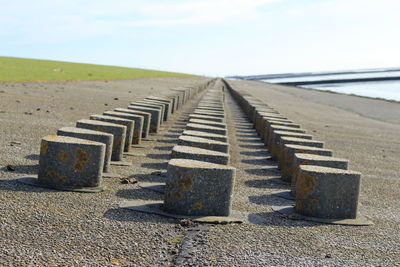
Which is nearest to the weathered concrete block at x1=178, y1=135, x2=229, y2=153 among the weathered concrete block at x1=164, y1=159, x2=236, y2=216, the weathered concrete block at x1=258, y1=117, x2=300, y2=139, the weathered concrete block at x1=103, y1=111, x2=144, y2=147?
the weathered concrete block at x1=103, y1=111, x2=144, y2=147

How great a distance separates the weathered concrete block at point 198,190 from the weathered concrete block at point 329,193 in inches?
42.7

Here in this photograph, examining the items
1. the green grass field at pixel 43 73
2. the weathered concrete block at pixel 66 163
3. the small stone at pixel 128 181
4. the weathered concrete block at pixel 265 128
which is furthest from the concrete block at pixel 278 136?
the green grass field at pixel 43 73

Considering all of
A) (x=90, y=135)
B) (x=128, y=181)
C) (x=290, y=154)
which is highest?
(x=90, y=135)

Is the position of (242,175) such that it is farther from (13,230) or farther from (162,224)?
(13,230)

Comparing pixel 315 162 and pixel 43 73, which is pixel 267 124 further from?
pixel 43 73

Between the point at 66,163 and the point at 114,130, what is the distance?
2.76 m

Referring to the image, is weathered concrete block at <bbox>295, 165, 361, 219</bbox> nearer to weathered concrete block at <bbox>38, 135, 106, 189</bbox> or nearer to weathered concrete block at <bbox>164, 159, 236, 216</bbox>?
weathered concrete block at <bbox>164, 159, 236, 216</bbox>

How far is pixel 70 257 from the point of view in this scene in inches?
203

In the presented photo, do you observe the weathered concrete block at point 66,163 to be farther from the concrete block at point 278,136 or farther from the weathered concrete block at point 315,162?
the concrete block at point 278,136

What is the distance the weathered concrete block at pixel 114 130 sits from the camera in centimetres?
1016

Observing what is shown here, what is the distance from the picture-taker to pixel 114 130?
1029 centimetres

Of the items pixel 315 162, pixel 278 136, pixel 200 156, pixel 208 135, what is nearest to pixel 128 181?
pixel 200 156

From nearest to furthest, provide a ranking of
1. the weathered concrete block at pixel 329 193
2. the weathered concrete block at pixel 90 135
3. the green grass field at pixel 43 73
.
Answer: the weathered concrete block at pixel 329 193 < the weathered concrete block at pixel 90 135 < the green grass field at pixel 43 73

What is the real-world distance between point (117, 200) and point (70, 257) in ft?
7.25
